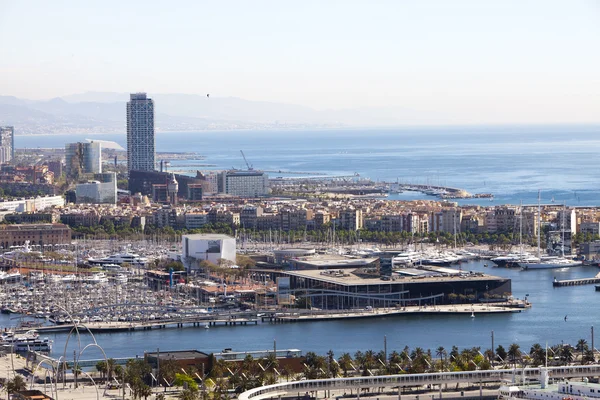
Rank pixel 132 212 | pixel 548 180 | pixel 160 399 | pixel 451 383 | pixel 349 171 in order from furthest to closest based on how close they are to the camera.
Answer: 1. pixel 349 171
2. pixel 548 180
3. pixel 132 212
4. pixel 451 383
5. pixel 160 399

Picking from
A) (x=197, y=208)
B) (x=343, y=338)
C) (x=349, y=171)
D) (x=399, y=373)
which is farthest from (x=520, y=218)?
(x=349, y=171)

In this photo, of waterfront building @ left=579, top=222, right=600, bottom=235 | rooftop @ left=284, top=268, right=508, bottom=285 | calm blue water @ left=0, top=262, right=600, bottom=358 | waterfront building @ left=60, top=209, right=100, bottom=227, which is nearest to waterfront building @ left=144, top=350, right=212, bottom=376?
calm blue water @ left=0, top=262, right=600, bottom=358

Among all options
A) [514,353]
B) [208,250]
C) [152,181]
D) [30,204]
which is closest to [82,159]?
[152,181]

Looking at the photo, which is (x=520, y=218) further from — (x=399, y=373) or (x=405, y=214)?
(x=399, y=373)

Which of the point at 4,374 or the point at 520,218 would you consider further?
the point at 520,218

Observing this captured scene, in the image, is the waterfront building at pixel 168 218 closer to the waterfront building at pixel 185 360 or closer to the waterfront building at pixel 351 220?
the waterfront building at pixel 351 220

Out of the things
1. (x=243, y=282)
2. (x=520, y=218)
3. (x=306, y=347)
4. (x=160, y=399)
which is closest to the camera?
(x=160, y=399)

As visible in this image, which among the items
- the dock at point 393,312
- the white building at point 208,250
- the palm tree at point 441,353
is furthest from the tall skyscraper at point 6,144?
the palm tree at point 441,353
